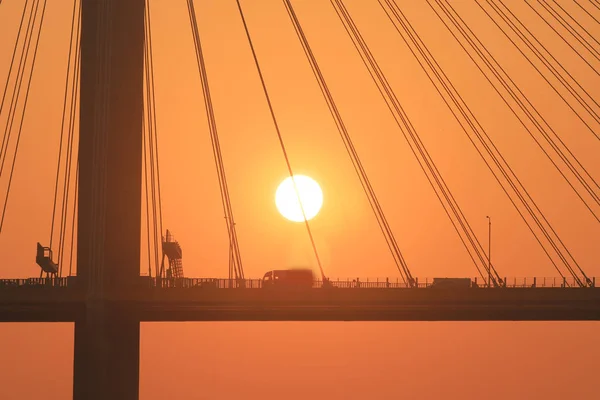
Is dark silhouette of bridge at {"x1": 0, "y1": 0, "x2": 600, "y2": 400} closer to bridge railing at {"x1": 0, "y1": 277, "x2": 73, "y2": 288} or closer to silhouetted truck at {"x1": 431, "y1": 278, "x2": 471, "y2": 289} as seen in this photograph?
bridge railing at {"x1": 0, "y1": 277, "x2": 73, "y2": 288}

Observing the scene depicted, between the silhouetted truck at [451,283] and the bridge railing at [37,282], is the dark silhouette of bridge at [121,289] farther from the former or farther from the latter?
the silhouetted truck at [451,283]

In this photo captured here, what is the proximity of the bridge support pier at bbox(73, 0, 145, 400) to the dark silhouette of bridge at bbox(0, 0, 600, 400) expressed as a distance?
4 cm

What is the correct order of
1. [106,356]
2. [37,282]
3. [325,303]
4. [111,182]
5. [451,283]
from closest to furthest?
[106,356] → [111,182] → [325,303] → [37,282] → [451,283]

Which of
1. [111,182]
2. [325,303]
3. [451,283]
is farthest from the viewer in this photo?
[451,283]

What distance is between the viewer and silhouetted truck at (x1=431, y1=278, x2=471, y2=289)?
79.4 m

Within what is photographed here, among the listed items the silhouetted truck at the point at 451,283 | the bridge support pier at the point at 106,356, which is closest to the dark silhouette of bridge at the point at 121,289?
the bridge support pier at the point at 106,356

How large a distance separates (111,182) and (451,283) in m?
18.3

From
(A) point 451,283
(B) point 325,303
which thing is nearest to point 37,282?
(B) point 325,303

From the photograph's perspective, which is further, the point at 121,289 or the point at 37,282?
the point at 37,282

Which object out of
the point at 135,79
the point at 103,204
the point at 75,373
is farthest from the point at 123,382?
the point at 135,79

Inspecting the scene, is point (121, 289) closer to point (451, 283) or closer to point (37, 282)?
point (37, 282)

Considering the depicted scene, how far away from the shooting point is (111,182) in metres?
69.2

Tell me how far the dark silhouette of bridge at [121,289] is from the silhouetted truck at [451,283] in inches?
205

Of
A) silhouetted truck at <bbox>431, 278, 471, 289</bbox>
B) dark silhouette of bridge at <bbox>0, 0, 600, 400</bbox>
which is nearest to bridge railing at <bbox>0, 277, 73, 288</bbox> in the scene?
dark silhouette of bridge at <bbox>0, 0, 600, 400</bbox>
